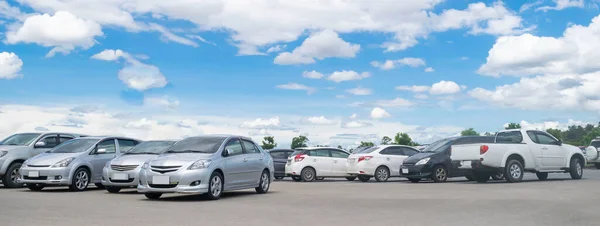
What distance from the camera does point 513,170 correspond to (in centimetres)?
2064

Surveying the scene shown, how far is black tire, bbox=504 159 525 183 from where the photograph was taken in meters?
20.4

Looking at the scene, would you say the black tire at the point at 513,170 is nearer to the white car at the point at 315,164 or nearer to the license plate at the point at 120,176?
the white car at the point at 315,164

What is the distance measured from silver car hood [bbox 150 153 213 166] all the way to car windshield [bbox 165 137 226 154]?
1.08 ft

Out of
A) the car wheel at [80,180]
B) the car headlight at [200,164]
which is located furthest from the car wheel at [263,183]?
the car wheel at [80,180]

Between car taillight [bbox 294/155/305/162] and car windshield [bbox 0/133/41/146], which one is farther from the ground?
car windshield [bbox 0/133/41/146]

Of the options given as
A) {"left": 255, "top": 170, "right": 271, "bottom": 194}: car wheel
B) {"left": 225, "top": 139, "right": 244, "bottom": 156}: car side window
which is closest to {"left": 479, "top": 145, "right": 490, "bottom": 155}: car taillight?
{"left": 255, "top": 170, "right": 271, "bottom": 194}: car wheel

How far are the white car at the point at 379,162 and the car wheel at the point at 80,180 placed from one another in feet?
35.1

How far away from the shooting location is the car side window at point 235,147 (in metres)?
15.4

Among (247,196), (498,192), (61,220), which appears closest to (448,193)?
(498,192)

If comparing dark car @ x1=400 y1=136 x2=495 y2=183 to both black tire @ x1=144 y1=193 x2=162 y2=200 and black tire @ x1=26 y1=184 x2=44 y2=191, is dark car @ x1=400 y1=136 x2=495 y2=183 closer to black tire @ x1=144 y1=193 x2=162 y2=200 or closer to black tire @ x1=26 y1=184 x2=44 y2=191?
black tire @ x1=144 y1=193 x2=162 y2=200

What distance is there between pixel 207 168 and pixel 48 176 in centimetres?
544

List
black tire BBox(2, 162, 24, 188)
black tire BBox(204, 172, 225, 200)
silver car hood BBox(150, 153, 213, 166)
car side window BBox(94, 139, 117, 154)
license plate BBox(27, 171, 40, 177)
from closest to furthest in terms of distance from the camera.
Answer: silver car hood BBox(150, 153, 213, 166) → black tire BBox(204, 172, 225, 200) → license plate BBox(27, 171, 40, 177) → car side window BBox(94, 139, 117, 154) → black tire BBox(2, 162, 24, 188)

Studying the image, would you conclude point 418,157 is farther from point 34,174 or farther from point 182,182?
point 34,174

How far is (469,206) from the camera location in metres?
12.2
